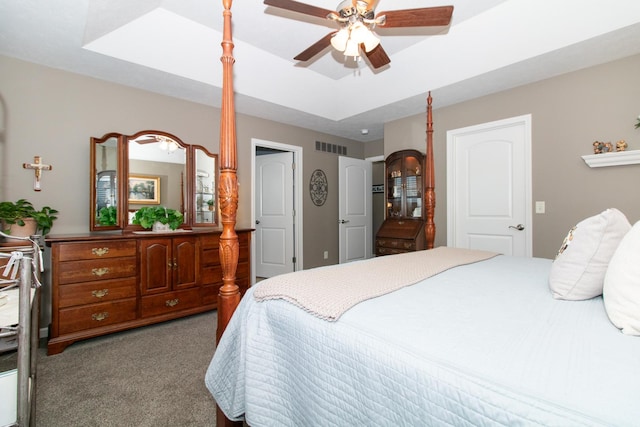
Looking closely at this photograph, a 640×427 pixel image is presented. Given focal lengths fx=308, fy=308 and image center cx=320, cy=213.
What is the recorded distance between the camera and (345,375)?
2.83ft

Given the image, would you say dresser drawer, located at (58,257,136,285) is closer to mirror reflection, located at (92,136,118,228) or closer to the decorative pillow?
mirror reflection, located at (92,136,118,228)

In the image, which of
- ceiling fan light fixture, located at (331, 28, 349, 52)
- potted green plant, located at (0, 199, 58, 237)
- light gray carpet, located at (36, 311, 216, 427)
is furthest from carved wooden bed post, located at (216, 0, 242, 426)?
potted green plant, located at (0, 199, 58, 237)

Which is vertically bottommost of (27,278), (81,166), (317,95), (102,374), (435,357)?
(102,374)

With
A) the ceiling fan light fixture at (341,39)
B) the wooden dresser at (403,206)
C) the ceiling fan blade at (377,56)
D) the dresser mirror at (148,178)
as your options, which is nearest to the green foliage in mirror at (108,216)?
the dresser mirror at (148,178)

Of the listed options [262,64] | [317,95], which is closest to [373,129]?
[317,95]

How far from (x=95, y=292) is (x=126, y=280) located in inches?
8.8

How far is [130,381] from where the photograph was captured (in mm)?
1901

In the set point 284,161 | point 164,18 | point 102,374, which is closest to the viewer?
point 102,374

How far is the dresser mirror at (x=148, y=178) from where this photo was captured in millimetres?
2885

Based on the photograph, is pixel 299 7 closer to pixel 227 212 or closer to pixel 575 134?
pixel 227 212

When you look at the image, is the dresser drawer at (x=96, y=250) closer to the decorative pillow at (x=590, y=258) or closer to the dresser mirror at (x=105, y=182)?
the dresser mirror at (x=105, y=182)

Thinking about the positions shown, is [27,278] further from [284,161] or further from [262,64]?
[284,161]

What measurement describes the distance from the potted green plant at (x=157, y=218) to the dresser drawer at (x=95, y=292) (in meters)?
0.58

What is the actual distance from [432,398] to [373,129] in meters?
4.53
